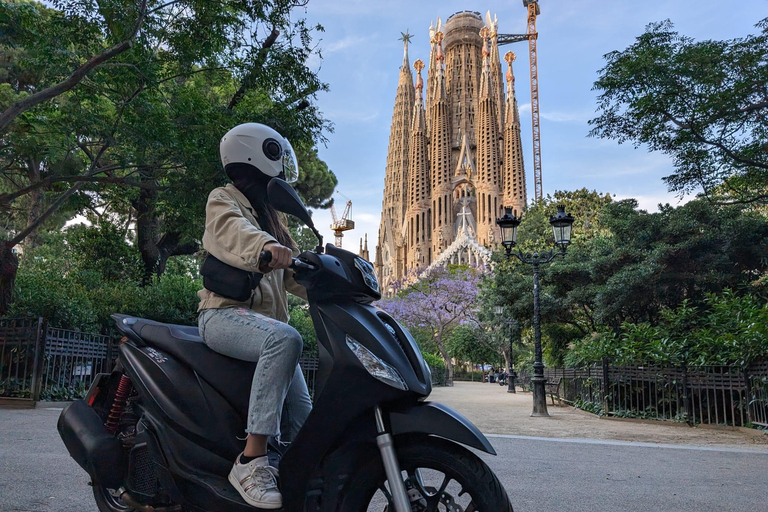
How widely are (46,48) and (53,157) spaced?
3460 millimetres

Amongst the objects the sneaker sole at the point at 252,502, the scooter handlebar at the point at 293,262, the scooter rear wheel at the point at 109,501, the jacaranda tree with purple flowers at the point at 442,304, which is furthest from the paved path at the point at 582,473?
the jacaranda tree with purple flowers at the point at 442,304

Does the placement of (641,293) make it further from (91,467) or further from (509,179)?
(509,179)

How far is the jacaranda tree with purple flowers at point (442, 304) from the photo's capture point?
118 feet

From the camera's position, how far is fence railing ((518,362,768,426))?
866 cm

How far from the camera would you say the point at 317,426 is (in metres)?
2.04

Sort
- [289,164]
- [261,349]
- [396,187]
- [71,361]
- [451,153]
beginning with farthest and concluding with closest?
1. [396,187]
2. [451,153]
3. [71,361]
4. [289,164]
5. [261,349]

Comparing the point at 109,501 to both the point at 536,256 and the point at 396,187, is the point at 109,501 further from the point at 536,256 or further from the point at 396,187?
the point at 396,187

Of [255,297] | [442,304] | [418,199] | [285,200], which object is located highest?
[418,199]

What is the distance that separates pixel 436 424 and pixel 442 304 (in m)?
34.3

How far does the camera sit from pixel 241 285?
237cm

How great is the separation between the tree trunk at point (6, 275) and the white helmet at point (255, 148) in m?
9.31

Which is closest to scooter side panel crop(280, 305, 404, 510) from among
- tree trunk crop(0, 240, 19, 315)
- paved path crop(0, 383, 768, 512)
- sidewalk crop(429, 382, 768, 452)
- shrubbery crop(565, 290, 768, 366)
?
paved path crop(0, 383, 768, 512)

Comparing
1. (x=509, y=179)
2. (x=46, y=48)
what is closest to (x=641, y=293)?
(x=46, y=48)

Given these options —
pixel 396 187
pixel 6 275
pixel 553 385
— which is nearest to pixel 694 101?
pixel 553 385
